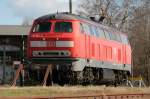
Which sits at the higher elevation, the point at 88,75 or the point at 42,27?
the point at 42,27

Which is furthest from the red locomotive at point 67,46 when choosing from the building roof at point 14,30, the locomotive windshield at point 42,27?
the building roof at point 14,30

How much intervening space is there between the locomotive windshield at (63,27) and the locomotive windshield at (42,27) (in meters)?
0.39

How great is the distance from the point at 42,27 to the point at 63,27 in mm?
1044

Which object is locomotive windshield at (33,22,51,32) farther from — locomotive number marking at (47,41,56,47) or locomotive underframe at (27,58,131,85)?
locomotive underframe at (27,58,131,85)

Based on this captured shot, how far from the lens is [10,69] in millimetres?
44906

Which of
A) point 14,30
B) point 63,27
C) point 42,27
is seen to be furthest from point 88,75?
point 14,30

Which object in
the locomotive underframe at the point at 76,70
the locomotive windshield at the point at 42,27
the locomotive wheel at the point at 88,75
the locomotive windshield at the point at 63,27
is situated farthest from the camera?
the locomotive wheel at the point at 88,75

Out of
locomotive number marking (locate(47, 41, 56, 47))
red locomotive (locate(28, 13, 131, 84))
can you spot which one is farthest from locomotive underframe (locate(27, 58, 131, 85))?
locomotive number marking (locate(47, 41, 56, 47))

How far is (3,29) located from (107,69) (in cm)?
1941

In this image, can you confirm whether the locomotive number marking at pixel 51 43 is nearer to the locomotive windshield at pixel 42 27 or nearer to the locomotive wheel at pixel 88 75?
the locomotive windshield at pixel 42 27

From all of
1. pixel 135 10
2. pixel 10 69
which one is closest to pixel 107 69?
pixel 10 69

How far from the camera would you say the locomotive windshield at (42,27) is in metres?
24.7

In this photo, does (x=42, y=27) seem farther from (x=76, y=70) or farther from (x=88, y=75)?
(x=88, y=75)

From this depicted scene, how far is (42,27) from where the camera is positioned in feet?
81.6
